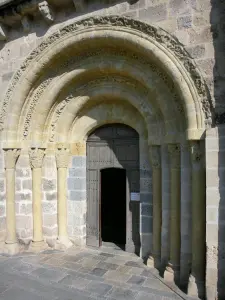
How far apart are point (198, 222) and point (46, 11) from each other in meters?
4.17

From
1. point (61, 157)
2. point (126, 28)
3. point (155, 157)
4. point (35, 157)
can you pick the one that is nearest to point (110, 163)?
point (61, 157)

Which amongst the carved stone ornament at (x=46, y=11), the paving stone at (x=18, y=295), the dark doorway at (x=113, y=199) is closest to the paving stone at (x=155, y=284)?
the paving stone at (x=18, y=295)

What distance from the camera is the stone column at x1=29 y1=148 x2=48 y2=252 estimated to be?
517cm

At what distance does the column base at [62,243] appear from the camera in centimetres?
523

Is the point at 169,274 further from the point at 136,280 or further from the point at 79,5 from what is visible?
the point at 79,5

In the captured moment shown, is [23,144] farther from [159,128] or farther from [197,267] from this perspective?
[197,267]

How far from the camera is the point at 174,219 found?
4031mm

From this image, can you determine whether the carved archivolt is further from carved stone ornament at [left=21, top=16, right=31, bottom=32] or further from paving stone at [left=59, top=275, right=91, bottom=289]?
paving stone at [left=59, top=275, right=91, bottom=289]

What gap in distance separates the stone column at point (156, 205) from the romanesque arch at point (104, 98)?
17mm

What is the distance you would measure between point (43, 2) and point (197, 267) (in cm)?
480

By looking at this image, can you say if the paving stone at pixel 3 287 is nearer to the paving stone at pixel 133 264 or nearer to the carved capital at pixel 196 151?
the paving stone at pixel 133 264

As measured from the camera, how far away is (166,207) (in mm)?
4277

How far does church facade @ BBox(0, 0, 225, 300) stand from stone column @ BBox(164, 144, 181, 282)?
15mm

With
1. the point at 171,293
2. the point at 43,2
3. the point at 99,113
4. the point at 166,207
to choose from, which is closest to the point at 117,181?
the point at 99,113
